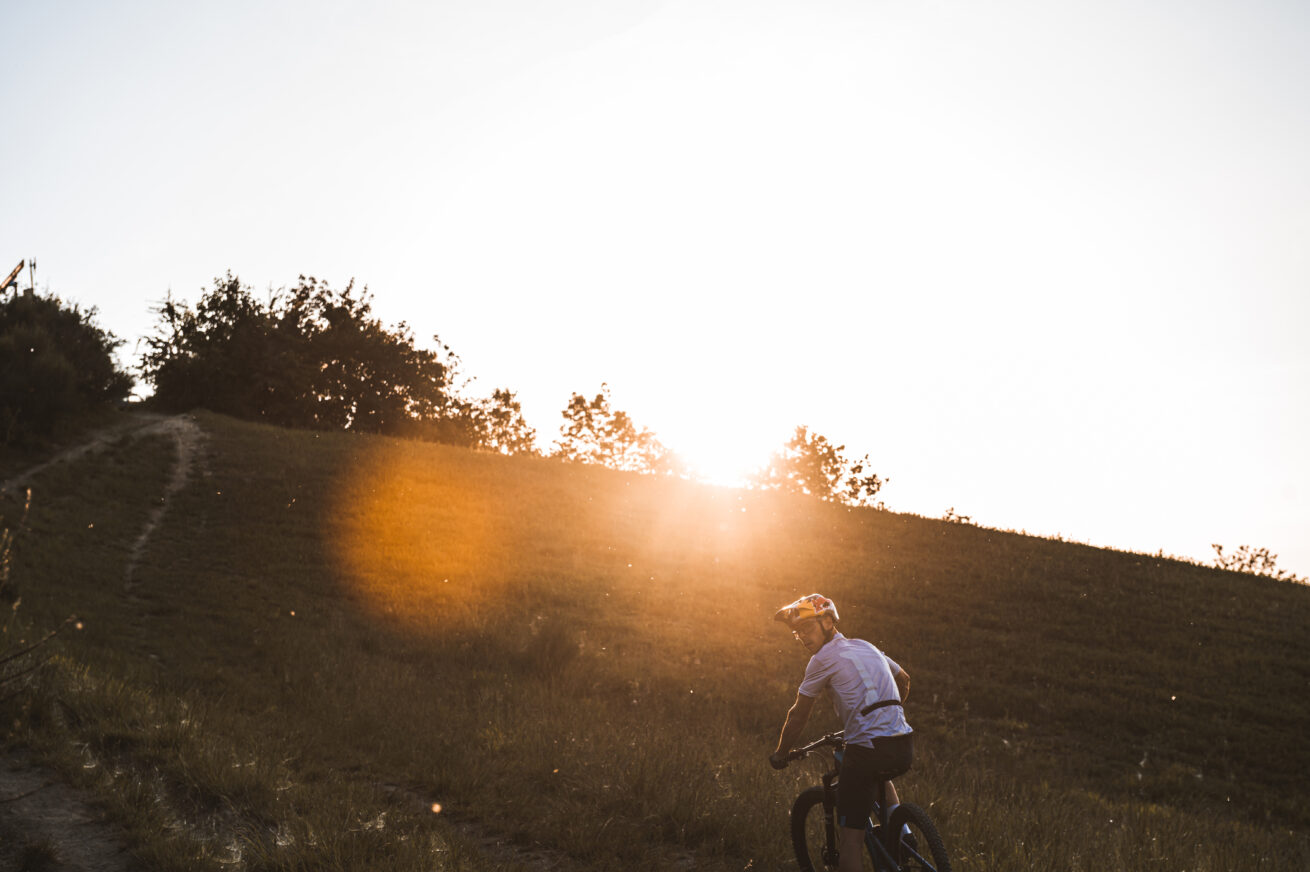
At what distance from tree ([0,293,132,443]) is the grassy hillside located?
3227mm

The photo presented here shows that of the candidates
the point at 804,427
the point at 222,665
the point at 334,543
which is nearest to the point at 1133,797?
the point at 222,665

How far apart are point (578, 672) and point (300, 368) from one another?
158 feet

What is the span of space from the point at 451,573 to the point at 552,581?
3.27 meters

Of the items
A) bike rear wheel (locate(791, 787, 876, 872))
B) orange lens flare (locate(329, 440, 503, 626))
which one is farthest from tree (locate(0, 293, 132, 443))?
bike rear wheel (locate(791, 787, 876, 872))

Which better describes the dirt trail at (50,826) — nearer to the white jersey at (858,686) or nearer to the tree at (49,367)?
the white jersey at (858,686)

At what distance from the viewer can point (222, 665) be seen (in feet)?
53.5

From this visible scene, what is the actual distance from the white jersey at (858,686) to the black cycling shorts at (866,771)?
0.06 metres

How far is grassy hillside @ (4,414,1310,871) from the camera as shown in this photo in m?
8.87

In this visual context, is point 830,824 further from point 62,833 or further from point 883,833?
point 62,833

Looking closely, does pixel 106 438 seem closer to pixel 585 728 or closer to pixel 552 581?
pixel 552 581

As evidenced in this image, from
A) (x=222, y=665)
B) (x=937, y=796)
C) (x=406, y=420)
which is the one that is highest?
(x=406, y=420)

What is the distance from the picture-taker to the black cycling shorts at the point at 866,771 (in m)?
6.26

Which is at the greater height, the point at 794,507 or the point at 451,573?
the point at 794,507

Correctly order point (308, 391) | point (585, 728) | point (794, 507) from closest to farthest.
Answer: point (585, 728) < point (794, 507) < point (308, 391)
